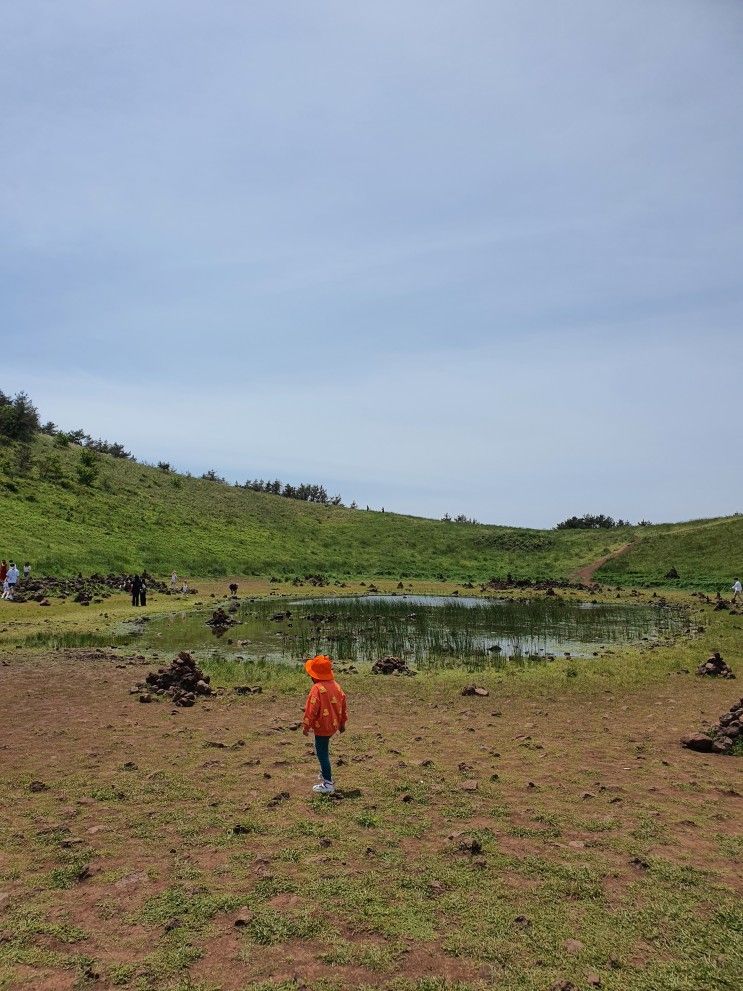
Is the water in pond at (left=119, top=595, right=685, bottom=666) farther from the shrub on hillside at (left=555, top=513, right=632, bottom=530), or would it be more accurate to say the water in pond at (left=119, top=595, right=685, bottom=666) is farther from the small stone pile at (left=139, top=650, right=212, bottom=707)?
the shrub on hillside at (left=555, top=513, right=632, bottom=530)

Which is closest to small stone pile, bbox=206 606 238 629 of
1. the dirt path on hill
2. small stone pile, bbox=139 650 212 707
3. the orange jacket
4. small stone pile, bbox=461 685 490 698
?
small stone pile, bbox=139 650 212 707

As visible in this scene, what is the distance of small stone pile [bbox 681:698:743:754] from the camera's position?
37.6 ft

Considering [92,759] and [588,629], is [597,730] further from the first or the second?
[588,629]

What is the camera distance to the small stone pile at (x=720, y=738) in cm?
1147

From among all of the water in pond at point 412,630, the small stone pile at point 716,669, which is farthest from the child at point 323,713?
the small stone pile at point 716,669

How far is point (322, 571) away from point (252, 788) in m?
62.9

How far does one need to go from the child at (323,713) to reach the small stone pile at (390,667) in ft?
31.8

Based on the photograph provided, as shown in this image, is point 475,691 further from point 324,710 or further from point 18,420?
point 18,420

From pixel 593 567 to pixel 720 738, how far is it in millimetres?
68860

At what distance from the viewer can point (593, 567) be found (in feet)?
254

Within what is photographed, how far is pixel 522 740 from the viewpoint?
11891mm

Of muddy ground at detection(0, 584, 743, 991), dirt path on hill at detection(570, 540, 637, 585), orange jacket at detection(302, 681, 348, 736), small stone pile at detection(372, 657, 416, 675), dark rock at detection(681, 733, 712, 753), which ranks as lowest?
muddy ground at detection(0, 584, 743, 991)

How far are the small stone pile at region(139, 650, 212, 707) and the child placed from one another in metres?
6.60

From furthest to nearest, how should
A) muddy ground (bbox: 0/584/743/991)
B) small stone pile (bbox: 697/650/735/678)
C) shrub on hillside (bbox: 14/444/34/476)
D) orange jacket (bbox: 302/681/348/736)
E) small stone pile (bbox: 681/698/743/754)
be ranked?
shrub on hillside (bbox: 14/444/34/476)
small stone pile (bbox: 697/650/735/678)
small stone pile (bbox: 681/698/743/754)
orange jacket (bbox: 302/681/348/736)
muddy ground (bbox: 0/584/743/991)
